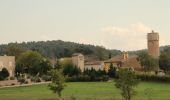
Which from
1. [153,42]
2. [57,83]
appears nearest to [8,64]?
[153,42]

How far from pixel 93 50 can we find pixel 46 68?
80.3 m

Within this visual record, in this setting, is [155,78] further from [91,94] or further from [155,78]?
[91,94]

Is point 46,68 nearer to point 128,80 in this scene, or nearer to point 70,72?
point 70,72

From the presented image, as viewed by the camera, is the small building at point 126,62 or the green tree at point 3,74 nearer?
the green tree at point 3,74

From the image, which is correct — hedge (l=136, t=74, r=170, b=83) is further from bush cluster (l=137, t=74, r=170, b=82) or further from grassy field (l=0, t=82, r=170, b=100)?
grassy field (l=0, t=82, r=170, b=100)

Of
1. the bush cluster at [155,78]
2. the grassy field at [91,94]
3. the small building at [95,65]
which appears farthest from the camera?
the small building at [95,65]

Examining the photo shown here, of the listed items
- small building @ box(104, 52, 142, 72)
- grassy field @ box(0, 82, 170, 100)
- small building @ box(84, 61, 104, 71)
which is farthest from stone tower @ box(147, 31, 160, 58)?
grassy field @ box(0, 82, 170, 100)

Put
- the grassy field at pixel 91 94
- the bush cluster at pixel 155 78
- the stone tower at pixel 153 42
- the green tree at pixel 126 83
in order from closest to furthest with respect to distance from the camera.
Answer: the green tree at pixel 126 83
the grassy field at pixel 91 94
the bush cluster at pixel 155 78
the stone tower at pixel 153 42

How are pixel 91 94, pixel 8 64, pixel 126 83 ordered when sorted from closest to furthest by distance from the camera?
pixel 126 83 → pixel 91 94 → pixel 8 64

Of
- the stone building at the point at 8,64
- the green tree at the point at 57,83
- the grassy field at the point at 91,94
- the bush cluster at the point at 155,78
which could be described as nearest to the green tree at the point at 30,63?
the stone building at the point at 8,64

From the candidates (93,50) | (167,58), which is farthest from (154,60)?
(93,50)

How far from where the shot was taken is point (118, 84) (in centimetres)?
4334

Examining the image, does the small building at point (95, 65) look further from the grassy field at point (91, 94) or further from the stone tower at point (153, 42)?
the grassy field at point (91, 94)

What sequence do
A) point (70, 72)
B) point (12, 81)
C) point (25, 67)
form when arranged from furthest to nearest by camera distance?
point (25, 67) < point (70, 72) < point (12, 81)
